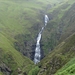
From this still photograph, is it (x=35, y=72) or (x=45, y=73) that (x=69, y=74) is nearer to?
(x=45, y=73)

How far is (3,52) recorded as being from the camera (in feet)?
615

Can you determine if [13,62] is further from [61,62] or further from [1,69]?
[61,62]

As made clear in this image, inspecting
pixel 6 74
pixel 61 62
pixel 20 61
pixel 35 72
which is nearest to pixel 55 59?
pixel 61 62

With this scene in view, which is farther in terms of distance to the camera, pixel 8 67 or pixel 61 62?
pixel 8 67

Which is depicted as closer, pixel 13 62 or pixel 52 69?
pixel 52 69

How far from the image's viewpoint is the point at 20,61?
182 meters

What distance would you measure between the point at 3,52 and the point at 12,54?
716cm

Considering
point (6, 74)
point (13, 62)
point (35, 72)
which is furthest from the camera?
point (13, 62)

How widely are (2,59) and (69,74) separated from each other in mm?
140194

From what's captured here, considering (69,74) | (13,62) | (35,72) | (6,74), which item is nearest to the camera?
(69,74)

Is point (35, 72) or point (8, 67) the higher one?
point (35, 72)

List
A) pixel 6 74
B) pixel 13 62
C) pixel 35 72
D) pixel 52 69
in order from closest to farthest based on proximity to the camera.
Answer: pixel 52 69 < pixel 35 72 < pixel 6 74 < pixel 13 62

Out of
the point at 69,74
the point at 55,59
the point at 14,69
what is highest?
the point at 69,74

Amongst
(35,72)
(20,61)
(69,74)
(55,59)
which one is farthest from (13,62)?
(69,74)
